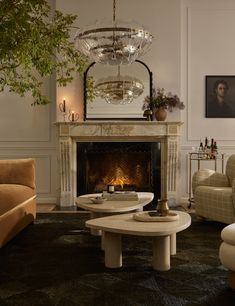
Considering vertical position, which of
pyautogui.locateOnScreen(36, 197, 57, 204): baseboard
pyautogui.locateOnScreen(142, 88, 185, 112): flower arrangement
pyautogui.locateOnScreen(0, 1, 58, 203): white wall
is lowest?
pyautogui.locateOnScreen(36, 197, 57, 204): baseboard

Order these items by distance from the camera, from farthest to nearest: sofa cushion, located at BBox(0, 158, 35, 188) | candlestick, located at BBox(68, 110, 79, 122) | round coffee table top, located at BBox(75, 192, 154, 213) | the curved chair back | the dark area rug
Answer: candlestick, located at BBox(68, 110, 79, 122), the curved chair back, sofa cushion, located at BBox(0, 158, 35, 188), round coffee table top, located at BBox(75, 192, 154, 213), the dark area rug

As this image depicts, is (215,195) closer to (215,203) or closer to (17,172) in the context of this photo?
(215,203)

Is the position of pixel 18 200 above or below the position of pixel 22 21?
below

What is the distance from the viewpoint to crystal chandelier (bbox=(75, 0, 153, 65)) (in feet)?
13.5

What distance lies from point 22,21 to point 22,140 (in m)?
3.94

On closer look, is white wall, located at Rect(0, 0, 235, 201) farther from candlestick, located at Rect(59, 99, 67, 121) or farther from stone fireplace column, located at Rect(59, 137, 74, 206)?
stone fireplace column, located at Rect(59, 137, 74, 206)

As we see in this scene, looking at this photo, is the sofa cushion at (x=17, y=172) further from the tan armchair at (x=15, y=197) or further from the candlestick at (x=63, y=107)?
the candlestick at (x=63, y=107)

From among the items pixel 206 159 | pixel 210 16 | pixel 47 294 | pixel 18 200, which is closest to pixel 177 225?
pixel 47 294

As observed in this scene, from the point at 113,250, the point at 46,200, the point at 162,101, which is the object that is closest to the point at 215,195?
the point at 113,250

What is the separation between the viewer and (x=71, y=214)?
5574 mm

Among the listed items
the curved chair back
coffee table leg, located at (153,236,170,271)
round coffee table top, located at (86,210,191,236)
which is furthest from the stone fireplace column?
coffee table leg, located at (153,236,170,271)

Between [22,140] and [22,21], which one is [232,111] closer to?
[22,140]

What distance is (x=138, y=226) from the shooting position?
2.95m

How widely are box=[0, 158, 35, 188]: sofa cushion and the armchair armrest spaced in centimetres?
207
